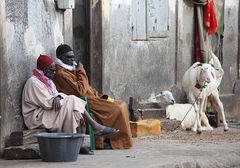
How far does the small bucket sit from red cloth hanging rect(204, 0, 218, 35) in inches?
244

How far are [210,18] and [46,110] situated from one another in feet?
19.5

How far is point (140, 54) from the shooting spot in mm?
12789

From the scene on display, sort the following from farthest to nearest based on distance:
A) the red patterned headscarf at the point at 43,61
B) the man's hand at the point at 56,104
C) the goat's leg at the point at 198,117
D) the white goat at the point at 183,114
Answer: the white goat at the point at 183,114 → the goat's leg at the point at 198,117 → the red patterned headscarf at the point at 43,61 → the man's hand at the point at 56,104

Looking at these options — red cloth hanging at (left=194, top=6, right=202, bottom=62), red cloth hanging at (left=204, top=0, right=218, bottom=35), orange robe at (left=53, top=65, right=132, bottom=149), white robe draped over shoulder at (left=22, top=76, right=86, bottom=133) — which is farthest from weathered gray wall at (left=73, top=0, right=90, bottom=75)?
red cloth hanging at (left=204, top=0, right=218, bottom=35)

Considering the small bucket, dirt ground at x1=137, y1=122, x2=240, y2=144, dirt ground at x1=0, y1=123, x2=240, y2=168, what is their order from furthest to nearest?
dirt ground at x1=137, y1=122, x2=240, y2=144, dirt ground at x1=0, y1=123, x2=240, y2=168, the small bucket

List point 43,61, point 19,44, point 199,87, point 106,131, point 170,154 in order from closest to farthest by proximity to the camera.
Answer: point 19,44, point 43,61, point 106,131, point 170,154, point 199,87

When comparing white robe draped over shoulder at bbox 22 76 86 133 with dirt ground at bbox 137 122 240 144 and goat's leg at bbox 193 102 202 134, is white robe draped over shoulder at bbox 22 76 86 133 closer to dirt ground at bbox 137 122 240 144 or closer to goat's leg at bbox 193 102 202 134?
dirt ground at bbox 137 122 240 144

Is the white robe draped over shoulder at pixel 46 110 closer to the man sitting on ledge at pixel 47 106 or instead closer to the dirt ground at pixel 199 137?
the man sitting on ledge at pixel 47 106

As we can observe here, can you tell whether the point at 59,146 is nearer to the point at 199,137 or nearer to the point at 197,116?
the point at 199,137

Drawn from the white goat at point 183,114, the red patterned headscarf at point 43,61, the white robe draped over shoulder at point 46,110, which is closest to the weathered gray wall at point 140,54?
the white goat at point 183,114

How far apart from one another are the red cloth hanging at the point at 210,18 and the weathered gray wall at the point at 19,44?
4774 millimetres

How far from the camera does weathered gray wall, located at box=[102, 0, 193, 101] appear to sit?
11977 mm

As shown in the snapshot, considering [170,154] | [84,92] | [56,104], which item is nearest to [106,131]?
[84,92]

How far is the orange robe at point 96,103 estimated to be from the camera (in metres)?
9.80
